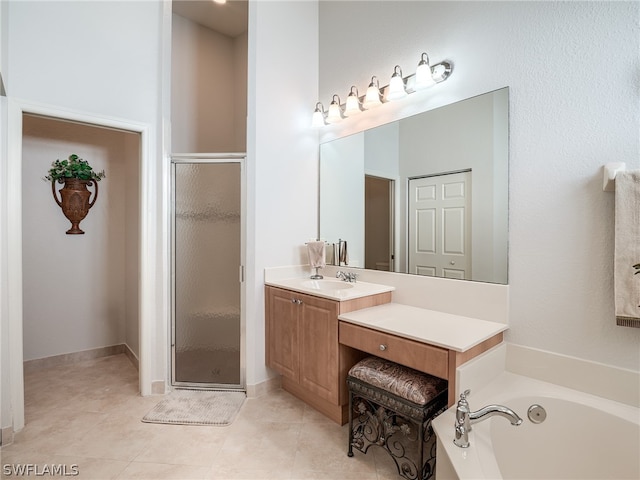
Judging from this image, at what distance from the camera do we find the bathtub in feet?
4.30

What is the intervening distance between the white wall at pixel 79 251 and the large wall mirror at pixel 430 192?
6.68 ft

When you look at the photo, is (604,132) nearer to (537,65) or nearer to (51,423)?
(537,65)

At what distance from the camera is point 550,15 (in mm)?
1663

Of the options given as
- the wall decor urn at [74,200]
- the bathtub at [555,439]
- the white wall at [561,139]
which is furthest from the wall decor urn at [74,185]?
the bathtub at [555,439]

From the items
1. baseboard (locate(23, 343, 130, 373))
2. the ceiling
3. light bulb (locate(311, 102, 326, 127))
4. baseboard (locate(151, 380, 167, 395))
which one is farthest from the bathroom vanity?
the ceiling

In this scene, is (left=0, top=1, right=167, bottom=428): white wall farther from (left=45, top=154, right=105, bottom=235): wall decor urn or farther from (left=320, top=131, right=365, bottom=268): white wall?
(left=320, top=131, right=365, bottom=268): white wall

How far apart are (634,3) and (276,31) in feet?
7.41

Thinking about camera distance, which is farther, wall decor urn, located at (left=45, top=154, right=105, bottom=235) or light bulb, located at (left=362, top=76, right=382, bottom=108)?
wall decor urn, located at (left=45, top=154, right=105, bottom=235)

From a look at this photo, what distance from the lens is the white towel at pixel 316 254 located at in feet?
8.82

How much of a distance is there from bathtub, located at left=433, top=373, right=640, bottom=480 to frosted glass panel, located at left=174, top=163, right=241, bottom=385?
1.79 metres

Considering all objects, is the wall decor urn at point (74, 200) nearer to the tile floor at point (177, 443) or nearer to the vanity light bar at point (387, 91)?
the tile floor at point (177, 443)

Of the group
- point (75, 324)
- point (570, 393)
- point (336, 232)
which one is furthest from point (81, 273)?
point (570, 393)

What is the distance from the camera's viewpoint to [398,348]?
1.68 meters

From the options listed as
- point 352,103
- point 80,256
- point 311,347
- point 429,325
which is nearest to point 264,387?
point 311,347
